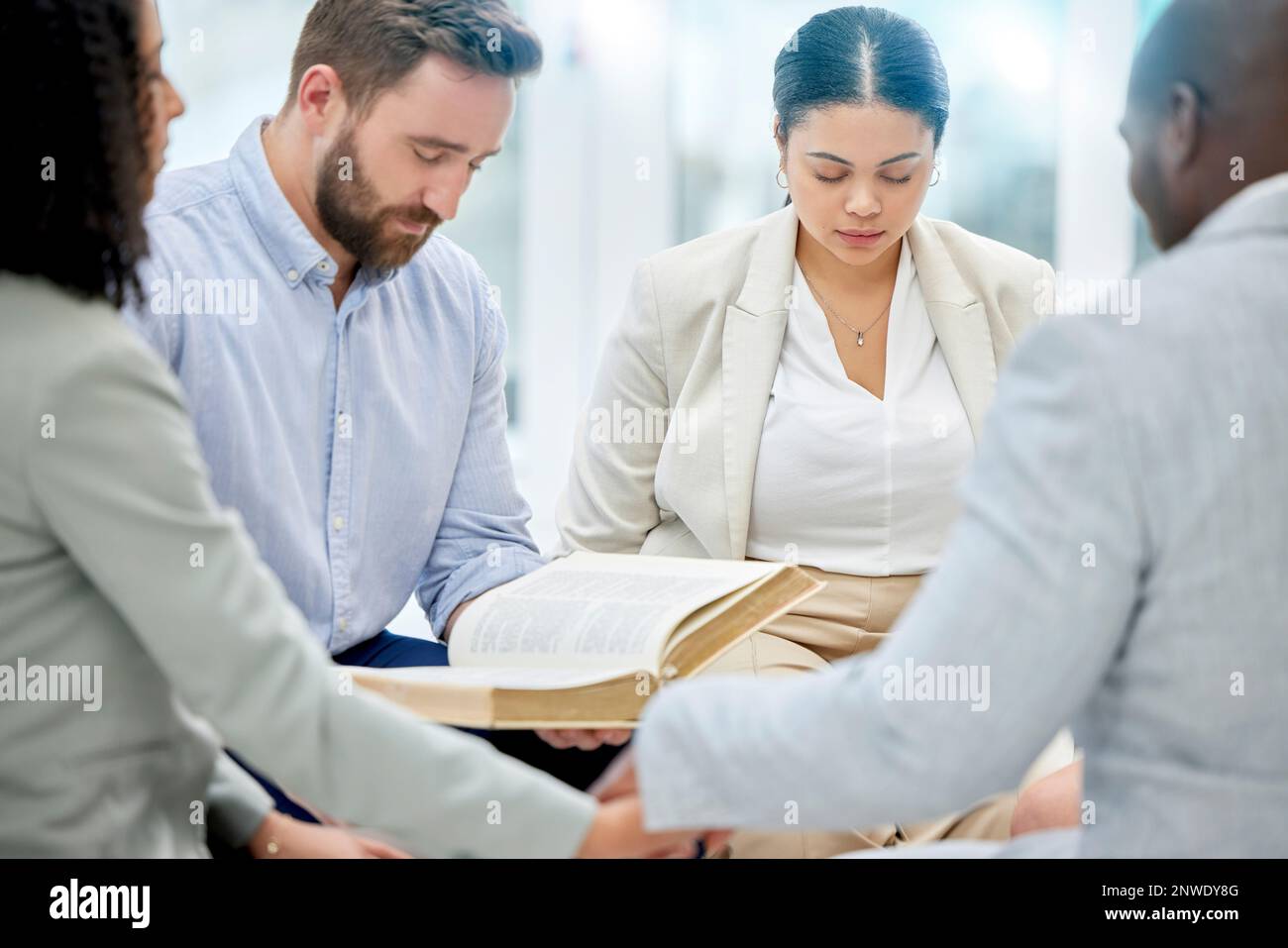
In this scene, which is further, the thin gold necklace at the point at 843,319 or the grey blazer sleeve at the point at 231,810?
the thin gold necklace at the point at 843,319

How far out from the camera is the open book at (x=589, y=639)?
111cm

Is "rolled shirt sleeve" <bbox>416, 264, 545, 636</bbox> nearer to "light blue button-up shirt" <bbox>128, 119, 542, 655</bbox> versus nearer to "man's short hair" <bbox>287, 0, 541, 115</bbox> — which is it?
"light blue button-up shirt" <bbox>128, 119, 542, 655</bbox>

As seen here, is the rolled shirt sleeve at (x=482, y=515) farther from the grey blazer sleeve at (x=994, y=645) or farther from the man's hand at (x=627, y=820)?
the grey blazer sleeve at (x=994, y=645)

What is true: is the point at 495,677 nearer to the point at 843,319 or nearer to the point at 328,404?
the point at 328,404

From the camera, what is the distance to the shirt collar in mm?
1627

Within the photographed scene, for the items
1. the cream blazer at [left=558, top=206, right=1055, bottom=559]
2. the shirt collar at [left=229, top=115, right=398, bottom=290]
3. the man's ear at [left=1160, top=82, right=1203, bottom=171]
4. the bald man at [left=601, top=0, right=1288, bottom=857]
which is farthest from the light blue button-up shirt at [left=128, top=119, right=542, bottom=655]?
the man's ear at [left=1160, top=82, right=1203, bottom=171]

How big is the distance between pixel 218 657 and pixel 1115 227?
2.78 metres

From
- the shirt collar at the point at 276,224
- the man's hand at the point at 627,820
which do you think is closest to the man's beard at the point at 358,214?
the shirt collar at the point at 276,224

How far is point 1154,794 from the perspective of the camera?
0.83 meters

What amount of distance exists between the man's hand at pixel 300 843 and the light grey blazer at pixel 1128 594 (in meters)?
0.48

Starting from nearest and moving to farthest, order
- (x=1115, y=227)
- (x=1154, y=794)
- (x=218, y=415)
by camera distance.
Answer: (x=1154, y=794)
(x=218, y=415)
(x=1115, y=227)

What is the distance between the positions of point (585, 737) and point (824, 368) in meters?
0.85
